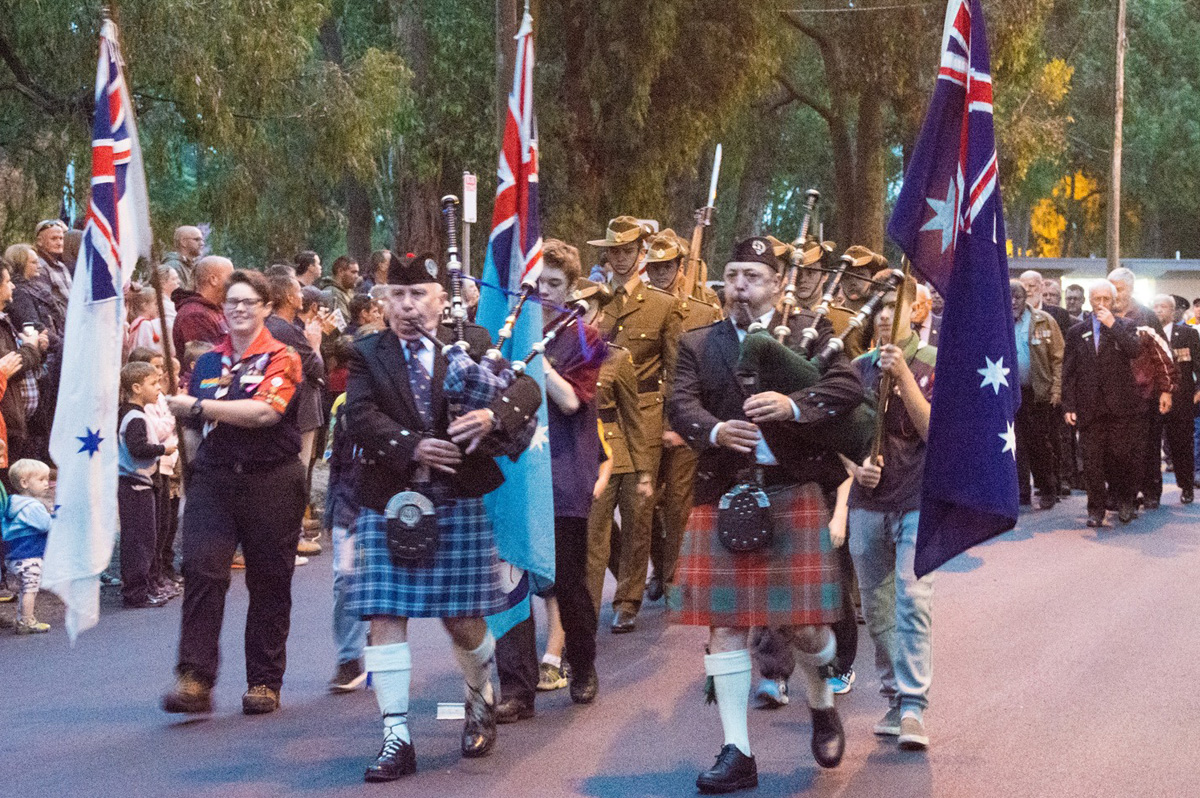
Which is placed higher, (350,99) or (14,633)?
(350,99)

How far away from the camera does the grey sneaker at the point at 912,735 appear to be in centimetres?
710

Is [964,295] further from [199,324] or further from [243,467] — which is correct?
[199,324]

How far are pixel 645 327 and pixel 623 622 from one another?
1683 millimetres

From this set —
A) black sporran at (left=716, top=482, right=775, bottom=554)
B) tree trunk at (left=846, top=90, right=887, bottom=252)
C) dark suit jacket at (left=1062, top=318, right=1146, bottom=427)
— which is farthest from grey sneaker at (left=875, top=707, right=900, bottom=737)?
tree trunk at (left=846, top=90, right=887, bottom=252)

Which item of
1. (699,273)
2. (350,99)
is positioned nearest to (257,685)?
(699,273)

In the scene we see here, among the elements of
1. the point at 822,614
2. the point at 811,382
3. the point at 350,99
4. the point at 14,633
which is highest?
the point at 350,99

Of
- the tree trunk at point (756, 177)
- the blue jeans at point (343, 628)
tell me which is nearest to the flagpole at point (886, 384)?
the blue jeans at point (343, 628)

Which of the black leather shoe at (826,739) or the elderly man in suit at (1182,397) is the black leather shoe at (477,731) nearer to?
the black leather shoe at (826,739)

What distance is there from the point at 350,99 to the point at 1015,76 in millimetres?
13967

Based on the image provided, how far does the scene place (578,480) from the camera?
8.05m

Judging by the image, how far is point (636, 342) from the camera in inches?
395

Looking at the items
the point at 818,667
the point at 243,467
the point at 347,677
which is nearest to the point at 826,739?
the point at 818,667

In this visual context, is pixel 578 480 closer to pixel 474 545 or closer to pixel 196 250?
pixel 474 545

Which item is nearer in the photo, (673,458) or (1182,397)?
(673,458)
